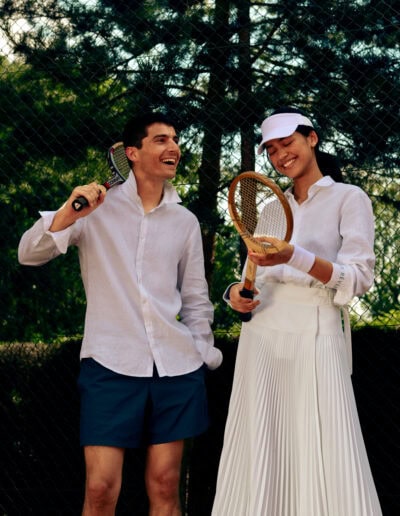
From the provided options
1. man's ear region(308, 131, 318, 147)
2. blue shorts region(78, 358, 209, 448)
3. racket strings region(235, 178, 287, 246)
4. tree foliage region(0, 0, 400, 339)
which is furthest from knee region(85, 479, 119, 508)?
tree foliage region(0, 0, 400, 339)

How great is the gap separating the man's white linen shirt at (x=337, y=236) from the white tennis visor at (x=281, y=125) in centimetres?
19

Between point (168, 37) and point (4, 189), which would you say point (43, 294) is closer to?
point (4, 189)

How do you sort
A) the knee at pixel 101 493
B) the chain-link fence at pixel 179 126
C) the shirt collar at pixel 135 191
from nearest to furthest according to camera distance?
the knee at pixel 101 493 < the shirt collar at pixel 135 191 < the chain-link fence at pixel 179 126

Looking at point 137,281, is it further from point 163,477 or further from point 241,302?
point 163,477

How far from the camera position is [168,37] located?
4.27 metres

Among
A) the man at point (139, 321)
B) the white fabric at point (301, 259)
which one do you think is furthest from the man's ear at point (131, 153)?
the white fabric at point (301, 259)

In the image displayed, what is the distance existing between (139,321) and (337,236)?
731mm

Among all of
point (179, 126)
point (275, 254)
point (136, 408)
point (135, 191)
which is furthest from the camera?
point (179, 126)

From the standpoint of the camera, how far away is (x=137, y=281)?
288cm

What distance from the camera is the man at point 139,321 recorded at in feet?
9.15

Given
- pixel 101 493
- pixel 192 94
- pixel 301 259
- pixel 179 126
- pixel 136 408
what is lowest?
pixel 101 493

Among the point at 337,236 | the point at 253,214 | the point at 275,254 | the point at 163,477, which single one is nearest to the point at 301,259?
the point at 275,254

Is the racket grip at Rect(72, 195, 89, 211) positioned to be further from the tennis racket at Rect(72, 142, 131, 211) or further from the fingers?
the tennis racket at Rect(72, 142, 131, 211)

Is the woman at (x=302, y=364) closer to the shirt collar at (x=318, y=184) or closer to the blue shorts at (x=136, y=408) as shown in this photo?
the shirt collar at (x=318, y=184)
